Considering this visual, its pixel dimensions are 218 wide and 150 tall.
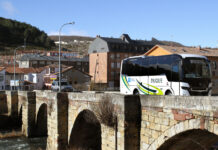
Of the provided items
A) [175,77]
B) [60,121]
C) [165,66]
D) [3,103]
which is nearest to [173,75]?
[175,77]

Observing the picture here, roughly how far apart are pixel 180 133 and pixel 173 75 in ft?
23.0

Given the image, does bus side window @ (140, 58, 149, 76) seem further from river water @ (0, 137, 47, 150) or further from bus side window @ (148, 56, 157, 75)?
river water @ (0, 137, 47, 150)

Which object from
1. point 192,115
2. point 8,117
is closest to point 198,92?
point 192,115

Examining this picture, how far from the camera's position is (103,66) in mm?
74500

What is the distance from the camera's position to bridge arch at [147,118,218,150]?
1055 cm

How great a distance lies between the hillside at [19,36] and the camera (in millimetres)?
177750

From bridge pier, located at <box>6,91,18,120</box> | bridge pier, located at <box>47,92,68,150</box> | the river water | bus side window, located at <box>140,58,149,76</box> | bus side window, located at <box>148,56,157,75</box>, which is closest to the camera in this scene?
bus side window, located at <box>148,56,157,75</box>

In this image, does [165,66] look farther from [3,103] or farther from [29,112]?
[3,103]

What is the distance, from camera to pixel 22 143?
31.7 metres

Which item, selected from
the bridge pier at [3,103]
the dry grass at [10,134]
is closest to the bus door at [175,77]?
the dry grass at [10,134]

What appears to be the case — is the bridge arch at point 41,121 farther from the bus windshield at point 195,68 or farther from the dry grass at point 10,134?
the bus windshield at point 195,68

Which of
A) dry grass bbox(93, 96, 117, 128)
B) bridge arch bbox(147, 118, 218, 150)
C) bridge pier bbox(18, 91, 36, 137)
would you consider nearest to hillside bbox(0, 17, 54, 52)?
bridge pier bbox(18, 91, 36, 137)

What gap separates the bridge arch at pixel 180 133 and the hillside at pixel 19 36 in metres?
171

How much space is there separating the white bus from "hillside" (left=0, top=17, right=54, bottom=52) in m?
163
